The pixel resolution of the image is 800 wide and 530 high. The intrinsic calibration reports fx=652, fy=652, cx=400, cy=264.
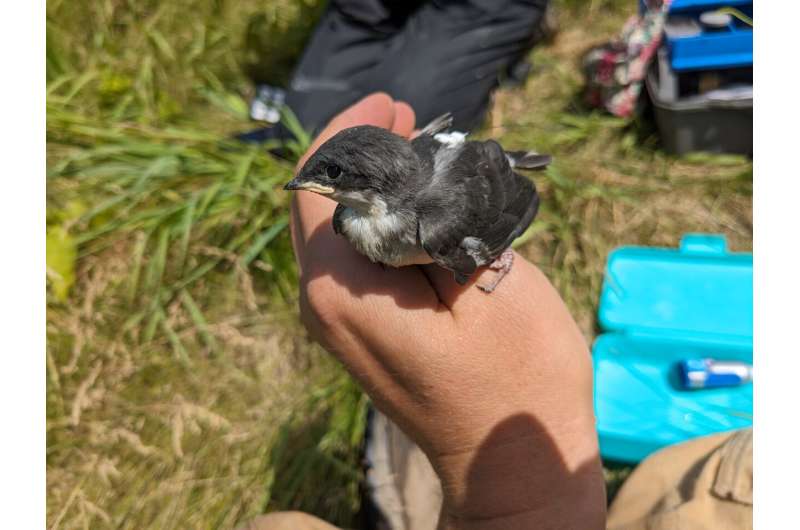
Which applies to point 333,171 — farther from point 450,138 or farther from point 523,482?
point 523,482

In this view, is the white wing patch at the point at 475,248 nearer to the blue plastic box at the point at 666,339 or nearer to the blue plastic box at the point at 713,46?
the blue plastic box at the point at 666,339

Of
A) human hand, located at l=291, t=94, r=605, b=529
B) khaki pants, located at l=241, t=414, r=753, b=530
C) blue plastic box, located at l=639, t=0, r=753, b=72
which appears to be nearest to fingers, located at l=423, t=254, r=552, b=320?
human hand, located at l=291, t=94, r=605, b=529

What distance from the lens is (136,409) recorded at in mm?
3193

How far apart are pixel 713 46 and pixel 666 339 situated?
5.48 ft

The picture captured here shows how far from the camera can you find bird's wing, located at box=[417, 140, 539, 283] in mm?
1843

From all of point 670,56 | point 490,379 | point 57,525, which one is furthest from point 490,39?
point 57,525

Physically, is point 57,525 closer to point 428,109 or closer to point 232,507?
point 232,507

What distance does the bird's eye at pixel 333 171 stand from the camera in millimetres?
1768

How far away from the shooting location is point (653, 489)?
2424 millimetres

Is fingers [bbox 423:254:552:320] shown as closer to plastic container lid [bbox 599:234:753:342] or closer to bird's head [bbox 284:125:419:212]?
bird's head [bbox 284:125:419:212]

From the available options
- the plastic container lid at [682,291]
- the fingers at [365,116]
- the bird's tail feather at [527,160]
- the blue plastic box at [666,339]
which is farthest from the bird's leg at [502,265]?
the plastic container lid at [682,291]

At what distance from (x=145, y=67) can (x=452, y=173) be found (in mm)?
3140

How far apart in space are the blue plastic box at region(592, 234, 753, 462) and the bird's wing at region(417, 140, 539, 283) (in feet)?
4.51

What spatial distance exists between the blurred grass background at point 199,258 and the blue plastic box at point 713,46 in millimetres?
540
